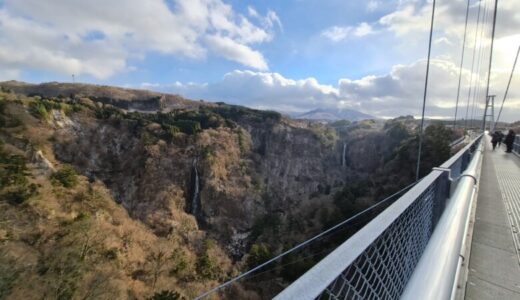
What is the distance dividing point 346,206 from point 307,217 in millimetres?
8829

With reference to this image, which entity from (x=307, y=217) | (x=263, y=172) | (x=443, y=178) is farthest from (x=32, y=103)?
(x=263, y=172)

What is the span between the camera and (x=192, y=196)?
168 feet

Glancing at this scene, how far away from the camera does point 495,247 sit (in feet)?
8.91

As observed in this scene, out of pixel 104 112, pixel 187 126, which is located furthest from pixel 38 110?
pixel 187 126

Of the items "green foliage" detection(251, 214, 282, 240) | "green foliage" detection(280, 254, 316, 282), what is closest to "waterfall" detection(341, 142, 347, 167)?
Result: "green foliage" detection(251, 214, 282, 240)

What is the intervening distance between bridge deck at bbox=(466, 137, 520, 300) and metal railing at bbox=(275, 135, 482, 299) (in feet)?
1.42

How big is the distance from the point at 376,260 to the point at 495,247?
6.72ft

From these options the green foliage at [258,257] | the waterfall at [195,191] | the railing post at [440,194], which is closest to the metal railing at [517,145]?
the railing post at [440,194]

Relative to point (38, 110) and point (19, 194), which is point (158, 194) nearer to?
point (38, 110)

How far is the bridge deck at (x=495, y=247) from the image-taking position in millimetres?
2037

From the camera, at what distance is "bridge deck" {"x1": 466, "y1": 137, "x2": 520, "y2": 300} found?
2.04m

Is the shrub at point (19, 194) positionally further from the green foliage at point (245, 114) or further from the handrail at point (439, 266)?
the green foliage at point (245, 114)

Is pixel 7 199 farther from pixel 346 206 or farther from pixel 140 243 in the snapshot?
pixel 346 206

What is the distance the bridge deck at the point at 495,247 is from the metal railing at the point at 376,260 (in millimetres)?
433
